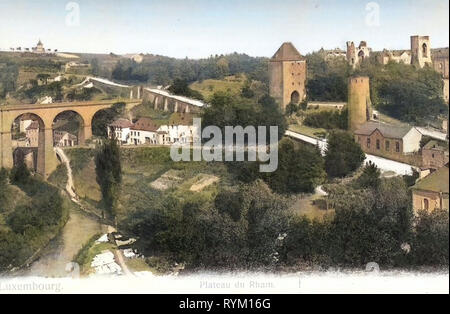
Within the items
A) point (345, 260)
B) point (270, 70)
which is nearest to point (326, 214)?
point (345, 260)

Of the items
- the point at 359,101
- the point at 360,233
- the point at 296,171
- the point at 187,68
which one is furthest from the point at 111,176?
the point at 359,101

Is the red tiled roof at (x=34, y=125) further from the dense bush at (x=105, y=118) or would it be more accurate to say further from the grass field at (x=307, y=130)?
the grass field at (x=307, y=130)

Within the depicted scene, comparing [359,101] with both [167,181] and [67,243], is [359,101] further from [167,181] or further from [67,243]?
[67,243]

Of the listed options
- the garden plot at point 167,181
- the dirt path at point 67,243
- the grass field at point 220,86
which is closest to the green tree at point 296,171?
the grass field at point 220,86

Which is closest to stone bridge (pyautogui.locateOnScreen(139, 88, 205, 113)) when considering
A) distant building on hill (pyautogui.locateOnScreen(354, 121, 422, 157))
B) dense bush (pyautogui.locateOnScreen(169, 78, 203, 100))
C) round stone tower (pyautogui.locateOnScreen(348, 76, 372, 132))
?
dense bush (pyautogui.locateOnScreen(169, 78, 203, 100))

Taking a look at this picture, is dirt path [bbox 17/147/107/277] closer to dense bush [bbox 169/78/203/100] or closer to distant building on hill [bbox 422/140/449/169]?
dense bush [bbox 169/78/203/100]

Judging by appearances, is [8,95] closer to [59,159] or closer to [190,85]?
[59,159]
